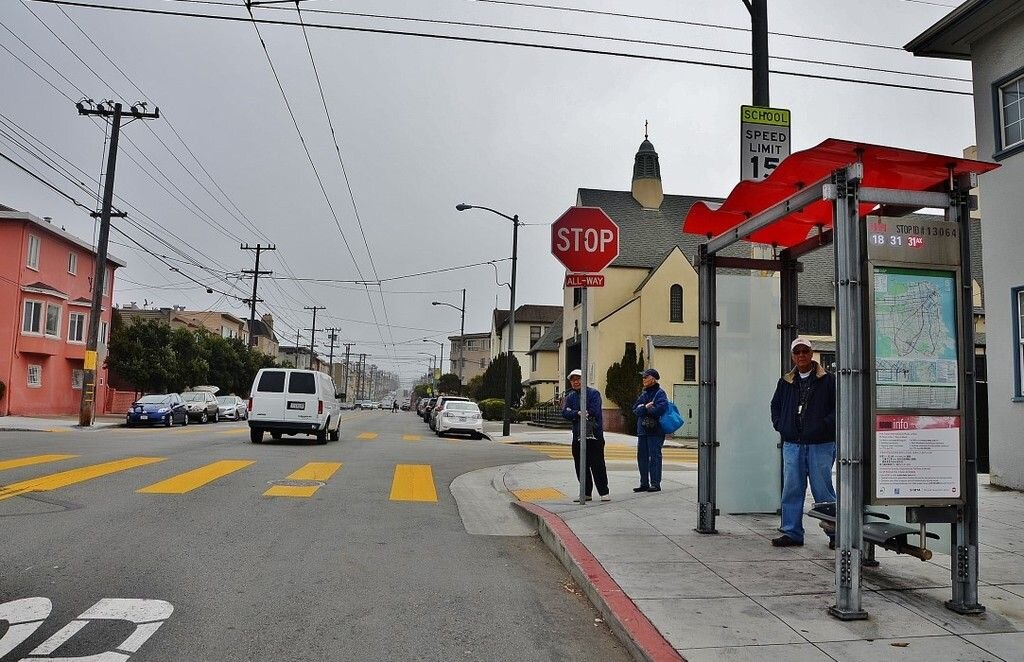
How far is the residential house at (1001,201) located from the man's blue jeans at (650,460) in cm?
516

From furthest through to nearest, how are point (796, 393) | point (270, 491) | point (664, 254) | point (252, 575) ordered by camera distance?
point (664, 254) → point (270, 491) → point (796, 393) → point (252, 575)

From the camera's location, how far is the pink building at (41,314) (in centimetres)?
3766

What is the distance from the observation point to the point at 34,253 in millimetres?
39719

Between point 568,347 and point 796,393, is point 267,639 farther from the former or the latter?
point 568,347

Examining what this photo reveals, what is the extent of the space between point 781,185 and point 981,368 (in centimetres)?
2343

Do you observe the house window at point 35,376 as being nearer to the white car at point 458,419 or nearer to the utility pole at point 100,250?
the utility pole at point 100,250

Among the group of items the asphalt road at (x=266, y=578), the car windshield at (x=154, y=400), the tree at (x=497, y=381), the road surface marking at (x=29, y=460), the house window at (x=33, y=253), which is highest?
the house window at (x=33, y=253)

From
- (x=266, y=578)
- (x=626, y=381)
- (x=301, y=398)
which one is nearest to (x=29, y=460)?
(x=301, y=398)

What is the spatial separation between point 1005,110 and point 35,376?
139 ft

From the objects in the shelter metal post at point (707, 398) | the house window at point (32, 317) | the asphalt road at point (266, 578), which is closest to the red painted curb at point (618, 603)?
the asphalt road at point (266, 578)

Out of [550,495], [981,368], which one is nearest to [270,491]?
[550,495]

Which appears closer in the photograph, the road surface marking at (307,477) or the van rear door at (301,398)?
the road surface marking at (307,477)

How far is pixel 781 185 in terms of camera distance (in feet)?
21.0

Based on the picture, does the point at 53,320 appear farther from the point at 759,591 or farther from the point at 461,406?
the point at 759,591
